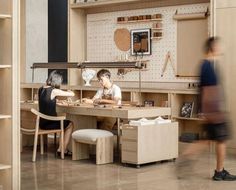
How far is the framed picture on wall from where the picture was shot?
32.9ft

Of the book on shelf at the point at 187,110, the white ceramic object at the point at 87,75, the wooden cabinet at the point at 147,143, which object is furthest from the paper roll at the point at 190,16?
the wooden cabinet at the point at 147,143

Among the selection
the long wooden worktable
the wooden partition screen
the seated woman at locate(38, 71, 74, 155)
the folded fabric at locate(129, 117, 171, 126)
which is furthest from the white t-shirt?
the wooden partition screen

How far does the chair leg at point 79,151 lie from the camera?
26.1ft

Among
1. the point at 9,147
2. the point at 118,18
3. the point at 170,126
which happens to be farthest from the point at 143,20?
the point at 9,147

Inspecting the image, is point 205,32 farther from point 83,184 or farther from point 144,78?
point 83,184

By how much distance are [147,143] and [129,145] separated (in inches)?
9.1

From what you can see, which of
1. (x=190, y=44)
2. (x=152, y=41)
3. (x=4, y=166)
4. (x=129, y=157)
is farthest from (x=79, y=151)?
(x=152, y=41)

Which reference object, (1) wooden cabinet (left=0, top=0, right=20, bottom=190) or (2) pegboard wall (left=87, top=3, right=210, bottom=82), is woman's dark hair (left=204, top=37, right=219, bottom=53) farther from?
(2) pegboard wall (left=87, top=3, right=210, bottom=82)

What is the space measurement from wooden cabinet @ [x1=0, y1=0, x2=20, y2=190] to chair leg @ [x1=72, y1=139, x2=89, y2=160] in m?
2.44

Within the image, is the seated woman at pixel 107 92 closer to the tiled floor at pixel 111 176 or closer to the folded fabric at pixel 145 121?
the folded fabric at pixel 145 121

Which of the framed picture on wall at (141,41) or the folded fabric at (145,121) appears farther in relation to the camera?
the framed picture on wall at (141,41)

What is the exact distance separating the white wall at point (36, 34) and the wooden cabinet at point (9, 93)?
626cm

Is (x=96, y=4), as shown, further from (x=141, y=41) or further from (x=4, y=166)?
(x=4, y=166)

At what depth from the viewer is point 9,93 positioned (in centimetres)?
545
